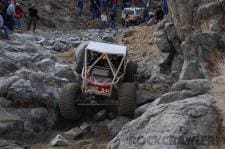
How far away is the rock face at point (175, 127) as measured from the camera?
9.49 meters

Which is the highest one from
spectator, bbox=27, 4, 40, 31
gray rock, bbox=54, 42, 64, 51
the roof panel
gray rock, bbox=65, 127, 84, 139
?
spectator, bbox=27, 4, 40, 31

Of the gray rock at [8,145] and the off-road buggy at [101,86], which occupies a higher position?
the off-road buggy at [101,86]

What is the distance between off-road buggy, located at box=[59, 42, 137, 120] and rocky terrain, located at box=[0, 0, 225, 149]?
40cm

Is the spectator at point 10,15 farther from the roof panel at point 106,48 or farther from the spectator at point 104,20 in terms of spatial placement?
the roof panel at point 106,48

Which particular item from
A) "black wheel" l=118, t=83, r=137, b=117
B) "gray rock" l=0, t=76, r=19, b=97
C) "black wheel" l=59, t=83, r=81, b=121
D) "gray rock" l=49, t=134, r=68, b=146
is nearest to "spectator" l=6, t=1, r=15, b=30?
"gray rock" l=0, t=76, r=19, b=97

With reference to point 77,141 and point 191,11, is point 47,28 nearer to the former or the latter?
point 191,11

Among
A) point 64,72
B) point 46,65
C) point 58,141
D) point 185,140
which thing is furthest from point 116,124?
point 185,140

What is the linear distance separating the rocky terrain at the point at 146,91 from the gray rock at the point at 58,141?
25mm

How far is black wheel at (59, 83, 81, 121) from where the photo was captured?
53.8 ft

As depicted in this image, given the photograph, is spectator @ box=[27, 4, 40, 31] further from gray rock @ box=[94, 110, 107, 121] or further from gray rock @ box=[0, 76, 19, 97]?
gray rock @ box=[94, 110, 107, 121]

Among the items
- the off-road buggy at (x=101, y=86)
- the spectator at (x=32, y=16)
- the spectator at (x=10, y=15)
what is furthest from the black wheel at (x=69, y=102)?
the spectator at (x=32, y=16)

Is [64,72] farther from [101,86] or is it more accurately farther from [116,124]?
[116,124]

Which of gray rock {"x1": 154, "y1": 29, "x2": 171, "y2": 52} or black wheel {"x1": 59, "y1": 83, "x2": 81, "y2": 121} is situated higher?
gray rock {"x1": 154, "y1": 29, "x2": 171, "y2": 52}

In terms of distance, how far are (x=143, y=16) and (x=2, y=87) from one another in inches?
840
